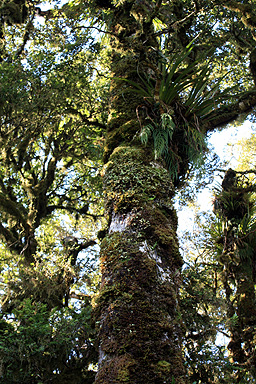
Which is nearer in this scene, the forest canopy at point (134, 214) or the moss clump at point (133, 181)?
the forest canopy at point (134, 214)

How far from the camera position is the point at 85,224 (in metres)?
11.4

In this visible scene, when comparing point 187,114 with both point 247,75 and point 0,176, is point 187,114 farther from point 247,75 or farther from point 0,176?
point 0,176

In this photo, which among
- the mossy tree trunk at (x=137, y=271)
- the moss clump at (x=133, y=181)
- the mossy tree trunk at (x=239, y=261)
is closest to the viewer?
the mossy tree trunk at (x=137, y=271)

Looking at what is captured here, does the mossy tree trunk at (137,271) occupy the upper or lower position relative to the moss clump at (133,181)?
lower

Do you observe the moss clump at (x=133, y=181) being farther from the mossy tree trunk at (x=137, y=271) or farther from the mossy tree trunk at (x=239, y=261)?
the mossy tree trunk at (x=239, y=261)

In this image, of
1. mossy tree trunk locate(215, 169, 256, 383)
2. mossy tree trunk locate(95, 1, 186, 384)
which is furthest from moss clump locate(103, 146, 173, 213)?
mossy tree trunk locate(215, 169, 256, 383)

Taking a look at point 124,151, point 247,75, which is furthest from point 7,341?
point 247,75

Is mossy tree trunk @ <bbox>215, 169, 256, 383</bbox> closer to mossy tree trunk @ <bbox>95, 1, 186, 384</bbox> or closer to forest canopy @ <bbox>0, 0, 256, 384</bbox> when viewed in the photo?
forest canopy @ <bbox>0, 0, 256, 384</bbox>

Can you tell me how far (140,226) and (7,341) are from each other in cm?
244

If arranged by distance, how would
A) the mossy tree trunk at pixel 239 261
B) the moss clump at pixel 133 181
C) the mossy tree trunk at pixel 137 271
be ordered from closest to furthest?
1. the mossy tree trunk at pixel 137 271
2. the moss clump at pixel 133 181
3. the mossy tree trunk at pixel 239 261

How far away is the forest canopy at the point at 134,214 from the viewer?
81.7 inches

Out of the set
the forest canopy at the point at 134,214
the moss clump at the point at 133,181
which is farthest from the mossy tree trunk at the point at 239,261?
the moss clump at the point at 133,181

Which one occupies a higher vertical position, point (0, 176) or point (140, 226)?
point (0, 176)

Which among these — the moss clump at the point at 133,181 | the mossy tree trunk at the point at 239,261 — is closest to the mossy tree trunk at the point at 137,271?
the moss clump at the point at 133,181
